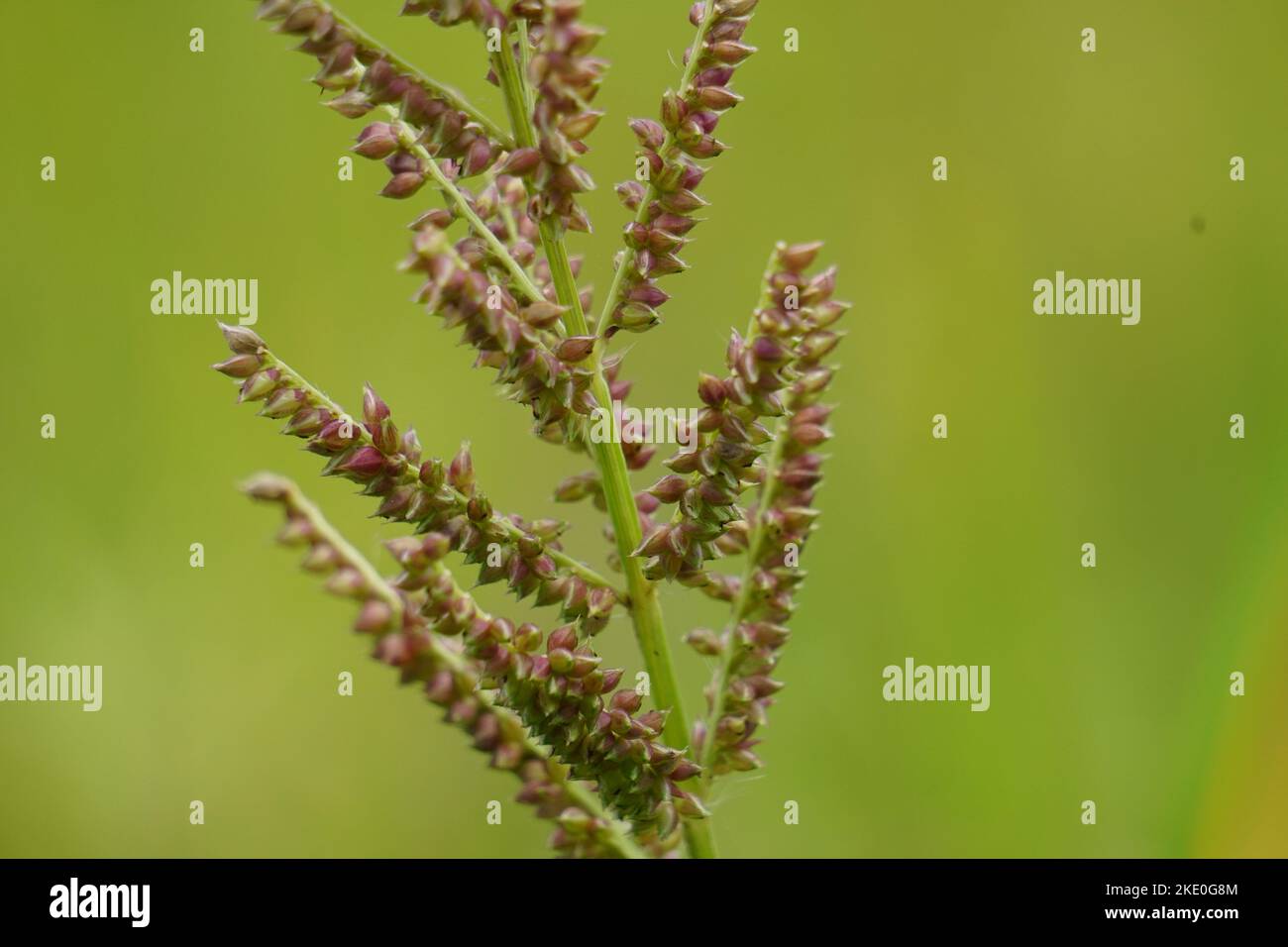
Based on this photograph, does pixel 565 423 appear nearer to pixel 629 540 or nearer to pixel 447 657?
pixel 629 540

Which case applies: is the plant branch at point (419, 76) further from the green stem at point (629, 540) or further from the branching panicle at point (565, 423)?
the green stem at point (629, 540)

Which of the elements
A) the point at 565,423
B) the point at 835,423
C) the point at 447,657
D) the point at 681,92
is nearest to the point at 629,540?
the point at 565,423

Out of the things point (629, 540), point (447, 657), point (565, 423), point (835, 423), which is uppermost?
point (835, 423)

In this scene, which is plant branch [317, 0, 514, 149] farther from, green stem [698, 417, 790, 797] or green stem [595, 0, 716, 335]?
green stem [698, 417, 790, 797]

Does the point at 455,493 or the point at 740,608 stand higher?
the point at 455,493

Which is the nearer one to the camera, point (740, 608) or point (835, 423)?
point (740, 608)

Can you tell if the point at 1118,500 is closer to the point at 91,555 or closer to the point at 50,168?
the point at 91,555

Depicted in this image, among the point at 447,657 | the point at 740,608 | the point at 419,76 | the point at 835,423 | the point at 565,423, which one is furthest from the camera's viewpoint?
the point at 835,423

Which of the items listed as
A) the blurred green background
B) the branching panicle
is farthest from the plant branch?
the blurred green background
